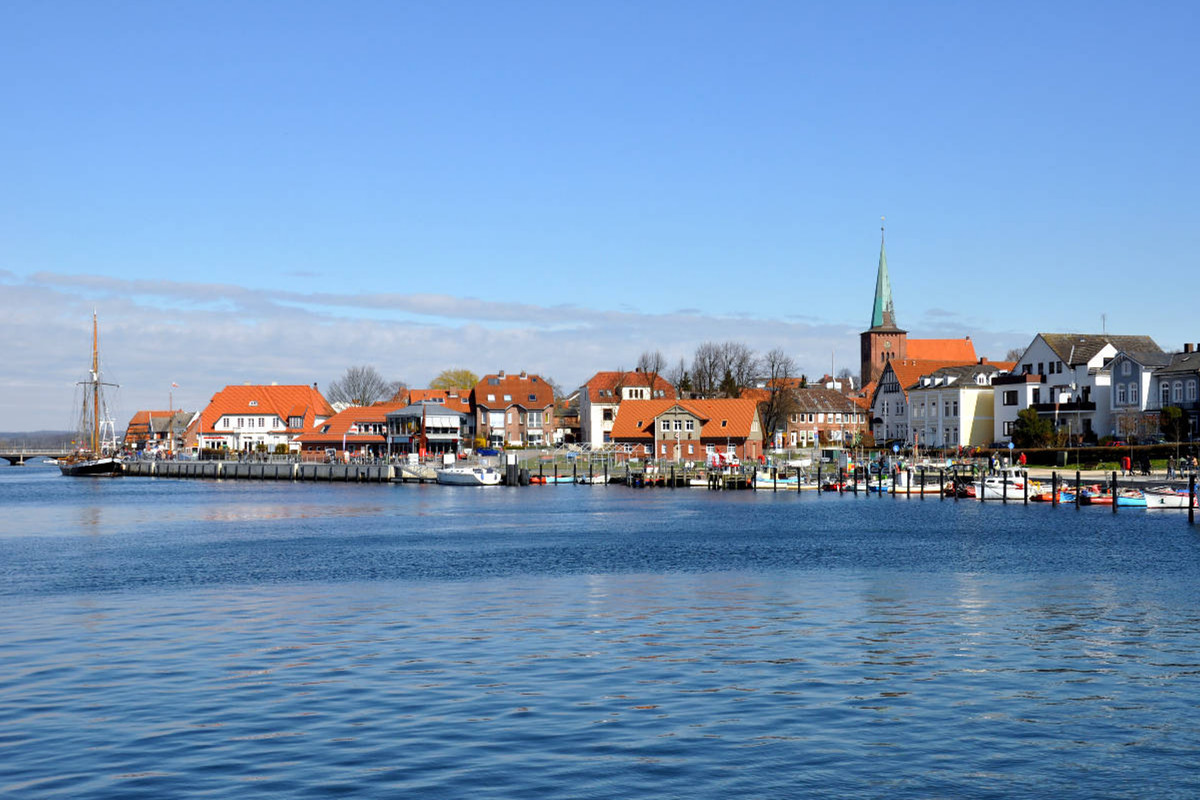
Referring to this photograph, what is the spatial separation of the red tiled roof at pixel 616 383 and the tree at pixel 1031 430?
5545 centimetres

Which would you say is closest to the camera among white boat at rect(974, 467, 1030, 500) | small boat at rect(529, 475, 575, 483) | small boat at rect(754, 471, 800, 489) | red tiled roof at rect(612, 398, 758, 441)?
white boat at rect(974, 467, 1030, 500)

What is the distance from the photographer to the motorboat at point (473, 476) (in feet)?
388

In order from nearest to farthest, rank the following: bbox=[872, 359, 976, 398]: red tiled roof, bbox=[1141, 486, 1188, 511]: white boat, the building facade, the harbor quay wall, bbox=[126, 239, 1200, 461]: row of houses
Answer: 1. bbox=[1141, 486, 1188, 511]: white boat
2. bbox=[126, 239, 1200, 461]: row of houses
3. the harbor quay wall
4. bbox=[872, 359, 976, 398]: red tiled roof
5. the building facade

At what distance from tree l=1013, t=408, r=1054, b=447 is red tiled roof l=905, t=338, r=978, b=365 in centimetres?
7253

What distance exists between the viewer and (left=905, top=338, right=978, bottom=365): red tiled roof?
186m

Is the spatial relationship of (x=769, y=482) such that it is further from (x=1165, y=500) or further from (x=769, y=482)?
(x=1165, y=500)

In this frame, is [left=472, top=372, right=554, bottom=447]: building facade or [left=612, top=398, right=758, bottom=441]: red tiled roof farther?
[left=472, top=372, right=554, bottom=447]: building facade

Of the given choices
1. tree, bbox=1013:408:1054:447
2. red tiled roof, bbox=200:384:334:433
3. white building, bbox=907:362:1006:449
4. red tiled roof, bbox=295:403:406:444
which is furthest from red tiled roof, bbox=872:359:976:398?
red tiled roof, bbox=200:384:334:433

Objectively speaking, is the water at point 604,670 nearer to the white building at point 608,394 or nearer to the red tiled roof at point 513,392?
the red tiled roof at point 513,392

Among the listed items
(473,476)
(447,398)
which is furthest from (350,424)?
(473,476)

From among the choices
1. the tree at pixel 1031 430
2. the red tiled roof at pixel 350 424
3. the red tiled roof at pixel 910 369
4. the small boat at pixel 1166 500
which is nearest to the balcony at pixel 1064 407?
the tree at pixel 1031 430

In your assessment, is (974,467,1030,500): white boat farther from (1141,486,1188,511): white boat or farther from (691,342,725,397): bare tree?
(691,342,725,397): bare tree

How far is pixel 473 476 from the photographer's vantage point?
118625 millimetres

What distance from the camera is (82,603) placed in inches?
1478
